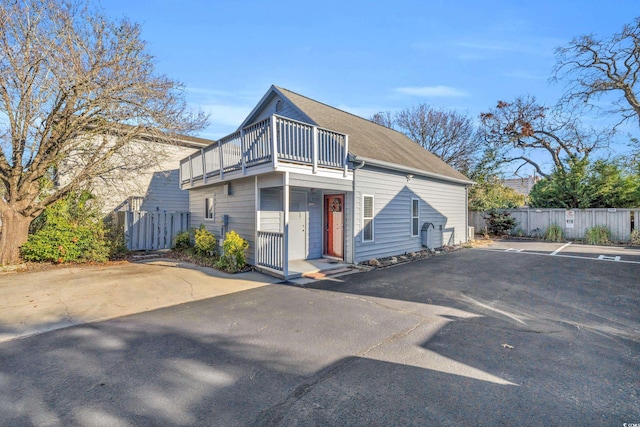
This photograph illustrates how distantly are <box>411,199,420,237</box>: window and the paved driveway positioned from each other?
18.5 ft

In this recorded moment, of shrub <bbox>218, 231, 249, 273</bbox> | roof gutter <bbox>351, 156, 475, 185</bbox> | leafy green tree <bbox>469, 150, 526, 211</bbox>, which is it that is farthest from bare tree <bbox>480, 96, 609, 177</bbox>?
shrub <bbox>218, 231, 249, 273</bbox>

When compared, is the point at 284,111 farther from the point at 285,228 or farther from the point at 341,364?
the point at 341,364

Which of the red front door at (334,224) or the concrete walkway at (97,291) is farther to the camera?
the red front door at (334,224)

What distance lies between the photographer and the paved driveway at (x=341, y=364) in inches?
96.0

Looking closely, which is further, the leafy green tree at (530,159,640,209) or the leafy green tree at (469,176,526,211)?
the leafy green tree at (469,176,526,211)

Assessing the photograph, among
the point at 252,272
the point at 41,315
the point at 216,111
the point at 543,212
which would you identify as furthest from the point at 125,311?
the point at 543,212

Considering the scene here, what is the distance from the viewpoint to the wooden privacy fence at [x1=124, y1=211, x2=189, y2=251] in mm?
11703

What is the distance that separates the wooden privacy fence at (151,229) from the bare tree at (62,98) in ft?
7.97

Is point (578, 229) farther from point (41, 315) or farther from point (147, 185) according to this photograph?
point (147, 185)

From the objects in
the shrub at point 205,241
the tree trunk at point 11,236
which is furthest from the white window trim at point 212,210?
the tree trunk at point 11,236

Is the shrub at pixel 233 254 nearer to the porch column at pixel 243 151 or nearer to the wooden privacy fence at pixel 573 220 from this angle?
the porch column at pixel 243 151

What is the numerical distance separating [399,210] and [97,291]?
874 centimetres

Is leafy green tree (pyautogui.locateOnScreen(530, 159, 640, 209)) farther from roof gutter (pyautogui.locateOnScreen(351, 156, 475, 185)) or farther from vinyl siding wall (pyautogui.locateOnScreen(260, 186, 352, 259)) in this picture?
vinyl siding wall (pyautogui.locateOnScreen(260, 186, 352, 259))

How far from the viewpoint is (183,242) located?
11.8 meters
